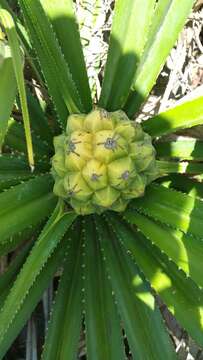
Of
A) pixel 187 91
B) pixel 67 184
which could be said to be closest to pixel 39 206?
pixel 67 184

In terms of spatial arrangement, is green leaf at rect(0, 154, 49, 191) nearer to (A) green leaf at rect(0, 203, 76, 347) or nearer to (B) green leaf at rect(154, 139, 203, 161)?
(A) green leaf at rect(0, 203, 76, 347)

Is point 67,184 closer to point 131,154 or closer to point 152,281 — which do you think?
point 131,154

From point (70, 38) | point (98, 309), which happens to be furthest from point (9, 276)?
point (70, 38)

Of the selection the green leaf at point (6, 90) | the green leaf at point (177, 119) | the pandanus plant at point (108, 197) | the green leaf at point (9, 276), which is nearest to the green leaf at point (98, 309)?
the pandanus plant at point (108, 197)

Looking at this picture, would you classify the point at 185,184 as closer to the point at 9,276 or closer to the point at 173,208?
the point at 173,208

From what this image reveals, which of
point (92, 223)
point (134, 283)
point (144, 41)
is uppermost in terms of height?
point (144, 41)

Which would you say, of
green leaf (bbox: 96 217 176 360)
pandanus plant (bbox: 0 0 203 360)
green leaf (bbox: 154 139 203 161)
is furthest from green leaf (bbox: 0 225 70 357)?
green leaf (bbox: 154 139 203 161)
